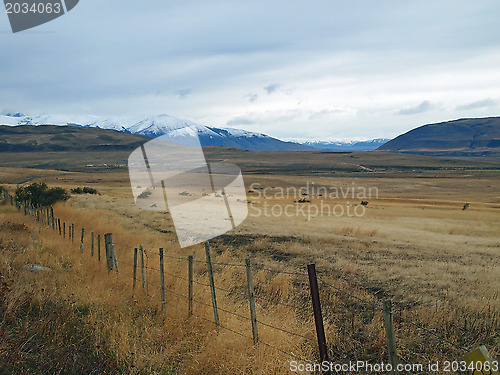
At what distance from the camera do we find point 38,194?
79.4 ft

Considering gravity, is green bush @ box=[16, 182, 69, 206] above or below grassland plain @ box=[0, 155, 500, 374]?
above

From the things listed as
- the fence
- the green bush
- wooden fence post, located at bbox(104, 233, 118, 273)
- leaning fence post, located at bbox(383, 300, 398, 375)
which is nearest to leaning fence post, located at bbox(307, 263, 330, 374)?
the fence

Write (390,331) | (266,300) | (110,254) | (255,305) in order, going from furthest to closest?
(110,254), (255,305), (266,300), (390,331)

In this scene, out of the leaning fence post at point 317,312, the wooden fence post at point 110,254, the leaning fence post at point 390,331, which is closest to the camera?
the leaning fence post at point 390,331

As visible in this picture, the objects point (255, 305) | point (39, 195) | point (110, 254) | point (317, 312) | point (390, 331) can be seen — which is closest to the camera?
point (390, 331)

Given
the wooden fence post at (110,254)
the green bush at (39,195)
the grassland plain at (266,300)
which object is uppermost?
the green bush at (39,195)

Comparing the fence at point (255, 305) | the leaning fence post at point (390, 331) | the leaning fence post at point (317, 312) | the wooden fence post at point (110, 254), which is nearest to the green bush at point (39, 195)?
the fence at point (255, 305)

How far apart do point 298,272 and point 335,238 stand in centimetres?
611

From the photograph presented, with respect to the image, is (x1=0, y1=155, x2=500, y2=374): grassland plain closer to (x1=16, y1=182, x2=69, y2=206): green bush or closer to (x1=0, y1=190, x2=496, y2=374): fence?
(x1=0, y1=190, x2=496, y2=374): fence

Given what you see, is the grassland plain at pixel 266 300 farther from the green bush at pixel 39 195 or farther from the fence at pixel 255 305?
the green bush at pixel 39 195

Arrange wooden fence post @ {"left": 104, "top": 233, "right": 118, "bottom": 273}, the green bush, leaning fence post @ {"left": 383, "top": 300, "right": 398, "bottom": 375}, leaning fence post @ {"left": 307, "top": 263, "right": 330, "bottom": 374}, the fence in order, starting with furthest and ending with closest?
1. the green bush
2. wooden fence post @ {"left": 104, "top": 233, "right": 118, "bottom": 273}
3. leaning fence post @ {"left": 307, "top": 263, "right": 330, "bottom": 374}
4. the fence
5. leaning fence post @ {"left": 383, "top": 300, "right": 398, "bottom": 375}

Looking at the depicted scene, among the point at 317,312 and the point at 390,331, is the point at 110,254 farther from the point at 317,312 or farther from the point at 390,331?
the point at 390,331

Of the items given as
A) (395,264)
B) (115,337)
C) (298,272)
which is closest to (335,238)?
(395,264)

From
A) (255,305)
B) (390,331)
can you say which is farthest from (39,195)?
(390,331)
